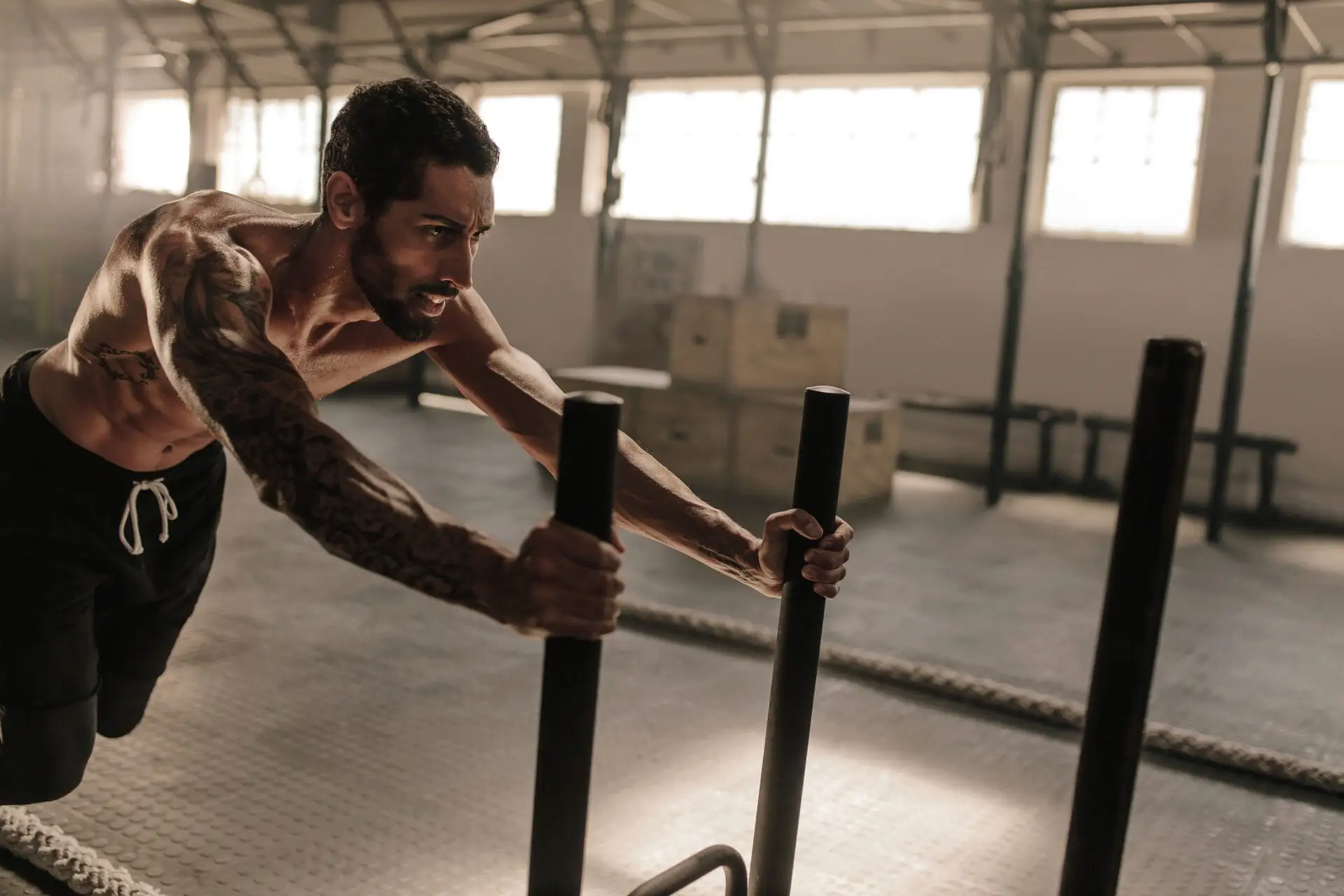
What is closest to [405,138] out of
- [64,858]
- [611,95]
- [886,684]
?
[64,858]

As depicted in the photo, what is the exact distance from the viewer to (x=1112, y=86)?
23.1 feet

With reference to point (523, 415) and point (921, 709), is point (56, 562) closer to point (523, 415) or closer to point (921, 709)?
point (523, 415)

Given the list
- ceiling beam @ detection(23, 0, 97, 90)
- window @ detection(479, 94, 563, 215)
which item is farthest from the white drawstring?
ceiling beam @ detection(23, 0, 97, 90)

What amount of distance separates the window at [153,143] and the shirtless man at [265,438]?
11325mm

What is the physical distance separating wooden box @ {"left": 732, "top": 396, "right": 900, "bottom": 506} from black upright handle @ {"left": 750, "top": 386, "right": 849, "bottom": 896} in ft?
13.5

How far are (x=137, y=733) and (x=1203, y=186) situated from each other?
21.4 ft

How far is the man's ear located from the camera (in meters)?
1.25

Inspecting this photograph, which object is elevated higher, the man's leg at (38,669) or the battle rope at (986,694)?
the man's leg at (38,669)

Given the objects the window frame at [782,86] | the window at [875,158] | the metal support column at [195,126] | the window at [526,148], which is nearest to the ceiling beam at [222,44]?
the metal support column at [195,126]

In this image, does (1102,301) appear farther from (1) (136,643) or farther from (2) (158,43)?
(2) (158,43)

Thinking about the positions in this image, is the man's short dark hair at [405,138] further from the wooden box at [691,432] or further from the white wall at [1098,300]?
the white wall at [1098,300]

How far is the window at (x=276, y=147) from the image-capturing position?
422 inches

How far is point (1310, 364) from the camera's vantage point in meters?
6.41

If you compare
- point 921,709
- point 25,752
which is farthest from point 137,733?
point 921,709
